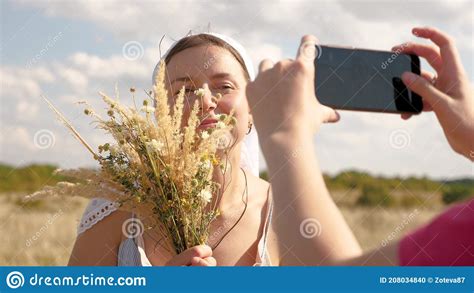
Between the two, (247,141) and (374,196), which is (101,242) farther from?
(374,196)

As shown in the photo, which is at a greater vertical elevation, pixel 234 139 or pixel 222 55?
pixel 222 55

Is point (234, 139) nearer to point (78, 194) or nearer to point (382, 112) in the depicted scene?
point (78, 194)

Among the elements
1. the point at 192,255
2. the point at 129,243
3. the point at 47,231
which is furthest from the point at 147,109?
the point at 47,231

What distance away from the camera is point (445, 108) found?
1.54m

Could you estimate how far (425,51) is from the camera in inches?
70.0

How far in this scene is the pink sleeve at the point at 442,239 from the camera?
1301mm

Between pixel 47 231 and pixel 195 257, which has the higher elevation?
pixel 195 257

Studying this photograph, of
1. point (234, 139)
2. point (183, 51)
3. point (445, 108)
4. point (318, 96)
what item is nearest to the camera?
point (445, 108)

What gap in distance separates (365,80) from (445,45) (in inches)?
9.4

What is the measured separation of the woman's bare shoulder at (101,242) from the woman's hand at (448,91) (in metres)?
1.81

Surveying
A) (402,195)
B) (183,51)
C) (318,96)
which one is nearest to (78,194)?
(183,51)

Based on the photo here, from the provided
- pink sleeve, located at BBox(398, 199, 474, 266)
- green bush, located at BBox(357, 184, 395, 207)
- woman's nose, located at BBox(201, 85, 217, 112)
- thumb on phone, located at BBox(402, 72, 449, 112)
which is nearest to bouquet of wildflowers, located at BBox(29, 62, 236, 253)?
woman's nose, located at BBox(201, 85, 217, 112)

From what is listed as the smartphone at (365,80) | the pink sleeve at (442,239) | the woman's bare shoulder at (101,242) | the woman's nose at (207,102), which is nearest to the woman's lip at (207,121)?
the woman's nose at (207,102)

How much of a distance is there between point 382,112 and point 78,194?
4.07 feet
